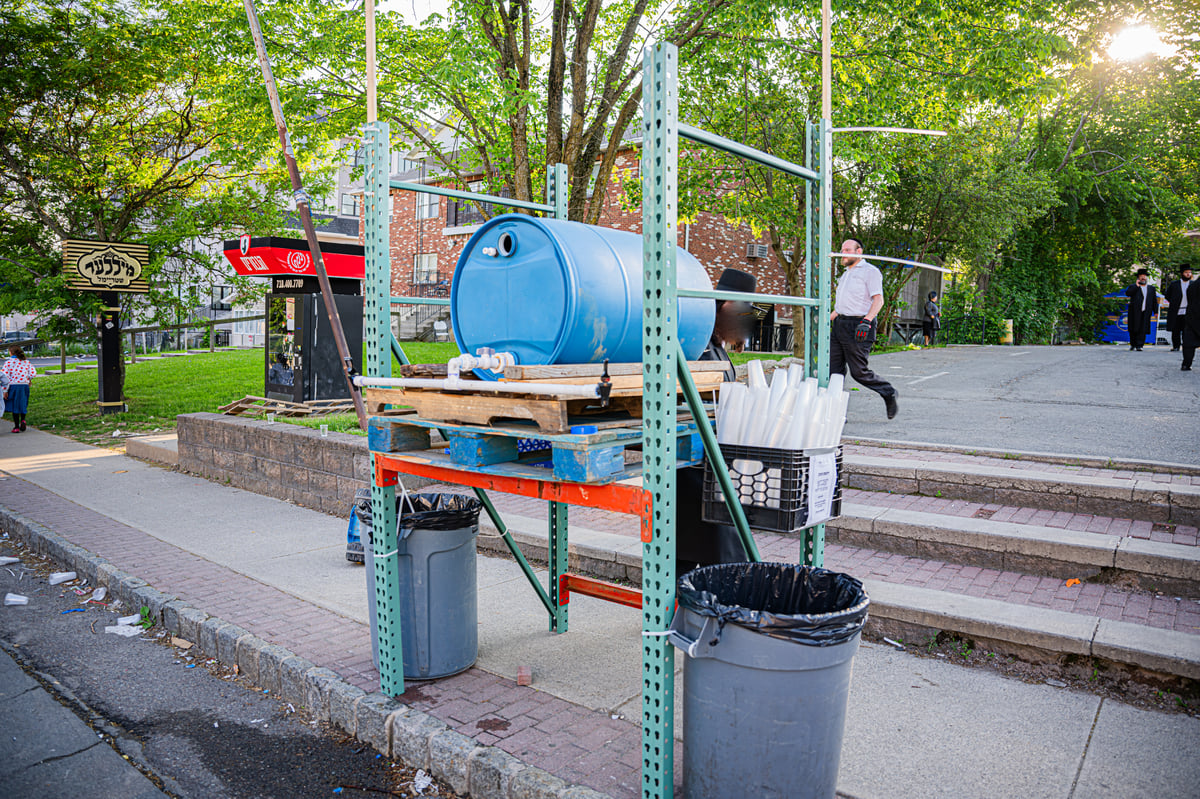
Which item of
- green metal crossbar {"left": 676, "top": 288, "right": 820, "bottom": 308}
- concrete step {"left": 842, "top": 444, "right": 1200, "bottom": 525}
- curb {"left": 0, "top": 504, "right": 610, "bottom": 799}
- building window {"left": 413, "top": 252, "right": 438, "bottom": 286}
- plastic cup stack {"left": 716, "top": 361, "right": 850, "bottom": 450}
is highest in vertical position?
building window {"left": 413, "top": 252, "right": 438, "bottom": 286}

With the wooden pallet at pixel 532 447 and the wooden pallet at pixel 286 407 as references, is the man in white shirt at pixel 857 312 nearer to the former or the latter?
the wooden pallet at pixel 532 447

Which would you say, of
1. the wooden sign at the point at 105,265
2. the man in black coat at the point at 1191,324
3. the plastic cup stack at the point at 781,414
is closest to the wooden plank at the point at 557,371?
the plastic cup stack at the point at 781,414

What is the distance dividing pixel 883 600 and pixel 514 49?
9.52 meters

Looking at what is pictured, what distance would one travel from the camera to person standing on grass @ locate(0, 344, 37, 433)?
13.7 m

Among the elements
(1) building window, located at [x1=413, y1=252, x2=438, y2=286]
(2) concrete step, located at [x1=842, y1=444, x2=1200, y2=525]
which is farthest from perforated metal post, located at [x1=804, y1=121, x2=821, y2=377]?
(1) building window, located at [x1=413, y1=252, x2=438, y2=286]

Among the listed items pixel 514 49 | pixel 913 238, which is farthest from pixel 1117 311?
pixel 514 49

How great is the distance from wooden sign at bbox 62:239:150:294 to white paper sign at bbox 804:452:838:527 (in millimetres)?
15021

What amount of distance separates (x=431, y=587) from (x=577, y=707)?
919 mm

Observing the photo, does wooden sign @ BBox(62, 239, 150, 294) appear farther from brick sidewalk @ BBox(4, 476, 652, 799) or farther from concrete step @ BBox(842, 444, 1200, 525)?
concrete step @ BBox(842, 444, 1200, 525)

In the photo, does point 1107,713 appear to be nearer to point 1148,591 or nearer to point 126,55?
point 1148,591

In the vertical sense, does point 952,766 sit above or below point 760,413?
below

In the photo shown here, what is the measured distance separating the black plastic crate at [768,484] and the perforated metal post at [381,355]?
1610 millimetres

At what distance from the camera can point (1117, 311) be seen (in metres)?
32.8

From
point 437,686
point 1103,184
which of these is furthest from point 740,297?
point 1103,184
